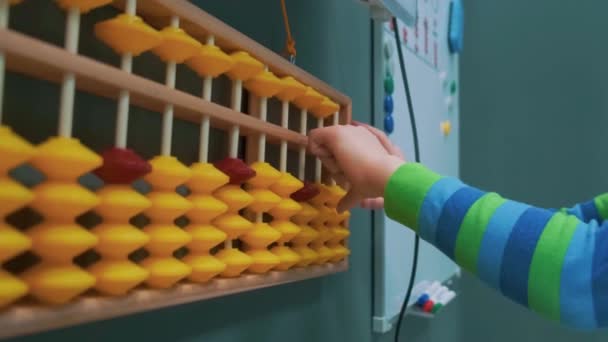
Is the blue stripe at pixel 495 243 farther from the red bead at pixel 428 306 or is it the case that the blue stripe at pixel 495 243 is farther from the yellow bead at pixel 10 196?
the red bead at pixel 428 306

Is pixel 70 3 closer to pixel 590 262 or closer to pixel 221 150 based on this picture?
pixel 221 150

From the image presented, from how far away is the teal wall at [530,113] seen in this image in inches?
60.9

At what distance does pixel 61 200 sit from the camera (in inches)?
12.4

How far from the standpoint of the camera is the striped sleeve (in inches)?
17.4

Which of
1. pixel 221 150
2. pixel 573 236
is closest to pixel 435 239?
pixel 573 236

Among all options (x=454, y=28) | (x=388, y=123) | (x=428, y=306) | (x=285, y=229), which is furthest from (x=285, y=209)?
(x=454, y=28)

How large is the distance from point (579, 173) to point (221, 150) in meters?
1.37

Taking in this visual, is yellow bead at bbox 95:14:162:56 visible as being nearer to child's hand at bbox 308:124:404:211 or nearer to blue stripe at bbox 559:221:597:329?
child's hand at bbox 308:124:404:211

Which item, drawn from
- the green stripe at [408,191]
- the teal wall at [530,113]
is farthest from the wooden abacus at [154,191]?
the teal wall at [530,113]

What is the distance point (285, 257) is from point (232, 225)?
91 millimetres

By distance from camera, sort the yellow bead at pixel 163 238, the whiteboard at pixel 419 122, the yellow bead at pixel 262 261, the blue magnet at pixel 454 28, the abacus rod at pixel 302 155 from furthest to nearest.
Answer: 1. the blue magnet at pixel 454 28
2. the whiteboard at pixel 419 122
3. the abacus rod at pixel 302 155
4. the yellow bead at pixel 262 261
5. the yellow bead at pixel 163 238

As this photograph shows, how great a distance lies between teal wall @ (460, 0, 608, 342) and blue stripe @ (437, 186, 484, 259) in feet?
4.13

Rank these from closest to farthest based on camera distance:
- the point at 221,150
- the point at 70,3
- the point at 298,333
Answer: the point at 70,3
the point at 221,150
the point at 298,333

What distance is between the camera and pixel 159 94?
1.29 feet
